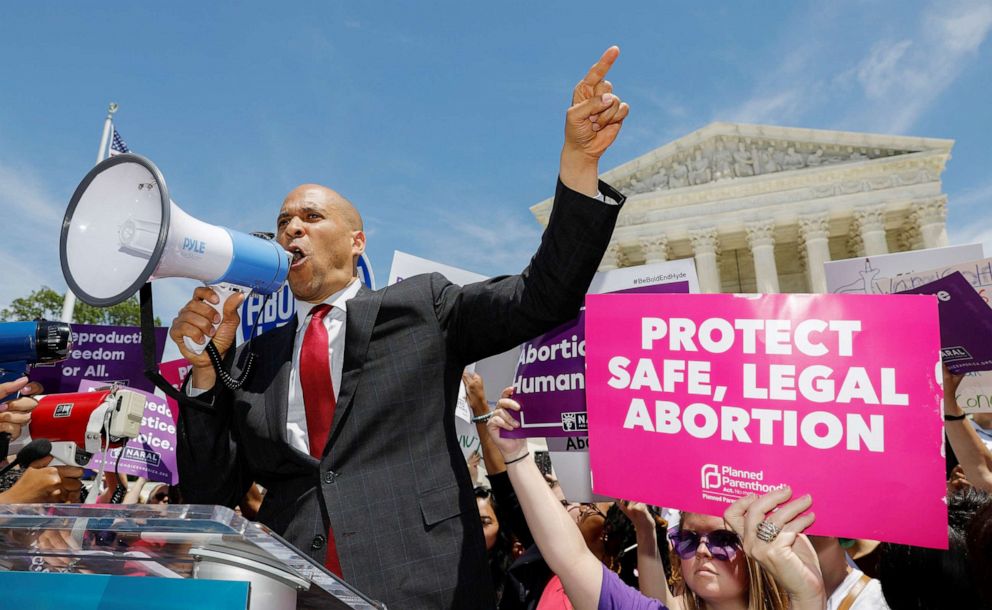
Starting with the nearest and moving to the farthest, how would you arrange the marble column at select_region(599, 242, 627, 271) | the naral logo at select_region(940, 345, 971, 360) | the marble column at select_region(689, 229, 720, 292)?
the naral logo at select_region(940, 345, 971, 360) → the marble column at select_region(689, 229, 720, 292) → the marble column at select_region(599, 242, 627, 271)

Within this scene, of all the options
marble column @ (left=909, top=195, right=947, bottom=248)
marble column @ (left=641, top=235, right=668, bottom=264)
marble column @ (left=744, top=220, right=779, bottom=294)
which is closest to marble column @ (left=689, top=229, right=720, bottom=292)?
marble column @ (left=641, top=235, right=668, bottom=264)

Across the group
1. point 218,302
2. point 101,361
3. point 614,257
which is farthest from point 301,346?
point 614,257

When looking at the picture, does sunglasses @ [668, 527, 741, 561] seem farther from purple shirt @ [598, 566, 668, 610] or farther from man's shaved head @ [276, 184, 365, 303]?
man's shaved head @ [276, 184, 365, 303]

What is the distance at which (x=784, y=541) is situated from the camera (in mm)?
1728

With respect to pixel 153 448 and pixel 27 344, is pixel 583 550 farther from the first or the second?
pixel 153 448

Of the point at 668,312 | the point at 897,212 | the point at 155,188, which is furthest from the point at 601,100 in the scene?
the point at 897,212

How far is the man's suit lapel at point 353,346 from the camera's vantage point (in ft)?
6.71

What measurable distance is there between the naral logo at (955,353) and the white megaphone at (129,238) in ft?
10.5

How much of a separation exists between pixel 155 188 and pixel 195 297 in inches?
15.7

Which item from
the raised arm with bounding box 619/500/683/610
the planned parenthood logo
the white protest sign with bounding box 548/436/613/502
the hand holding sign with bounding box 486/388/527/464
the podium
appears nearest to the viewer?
the podium

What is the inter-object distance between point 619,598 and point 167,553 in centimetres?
155

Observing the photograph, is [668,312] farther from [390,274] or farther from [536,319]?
[390,274]

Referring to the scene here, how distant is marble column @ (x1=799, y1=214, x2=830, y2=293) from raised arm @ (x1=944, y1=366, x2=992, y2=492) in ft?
118

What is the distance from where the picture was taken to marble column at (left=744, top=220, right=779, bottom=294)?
3691 cm
